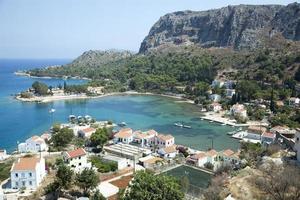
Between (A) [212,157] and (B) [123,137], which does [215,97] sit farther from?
(A) [212,157]

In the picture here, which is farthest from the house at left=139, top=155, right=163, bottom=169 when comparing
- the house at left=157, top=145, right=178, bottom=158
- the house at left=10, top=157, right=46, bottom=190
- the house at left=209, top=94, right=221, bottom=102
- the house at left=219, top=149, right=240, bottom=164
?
the house at left=209, top=94, right=221, bottom=102

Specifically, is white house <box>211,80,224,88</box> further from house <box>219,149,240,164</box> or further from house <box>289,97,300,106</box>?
house <box>219,149,240,164</box>

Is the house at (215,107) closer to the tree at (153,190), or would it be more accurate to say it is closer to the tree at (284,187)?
the tree at (153,190)

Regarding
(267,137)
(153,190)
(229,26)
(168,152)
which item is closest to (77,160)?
(168,152)

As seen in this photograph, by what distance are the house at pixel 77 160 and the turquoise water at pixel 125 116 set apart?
36.0 ft

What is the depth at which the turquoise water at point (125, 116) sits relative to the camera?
125ft

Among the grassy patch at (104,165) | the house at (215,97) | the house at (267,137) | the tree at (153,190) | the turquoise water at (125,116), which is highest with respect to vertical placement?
the tree at (153,190)

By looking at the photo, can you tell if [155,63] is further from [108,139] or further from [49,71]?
[108,139]

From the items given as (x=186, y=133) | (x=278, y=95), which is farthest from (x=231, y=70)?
(x=186, y=133)

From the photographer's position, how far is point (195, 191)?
2188 centimetres

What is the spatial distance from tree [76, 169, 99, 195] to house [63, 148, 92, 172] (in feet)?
14.4

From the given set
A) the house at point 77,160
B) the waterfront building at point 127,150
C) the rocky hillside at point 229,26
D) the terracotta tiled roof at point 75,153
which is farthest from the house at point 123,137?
the rocky hillside at point 229,26

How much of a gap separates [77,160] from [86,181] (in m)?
5.48

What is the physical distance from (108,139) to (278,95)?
30.2 meters
